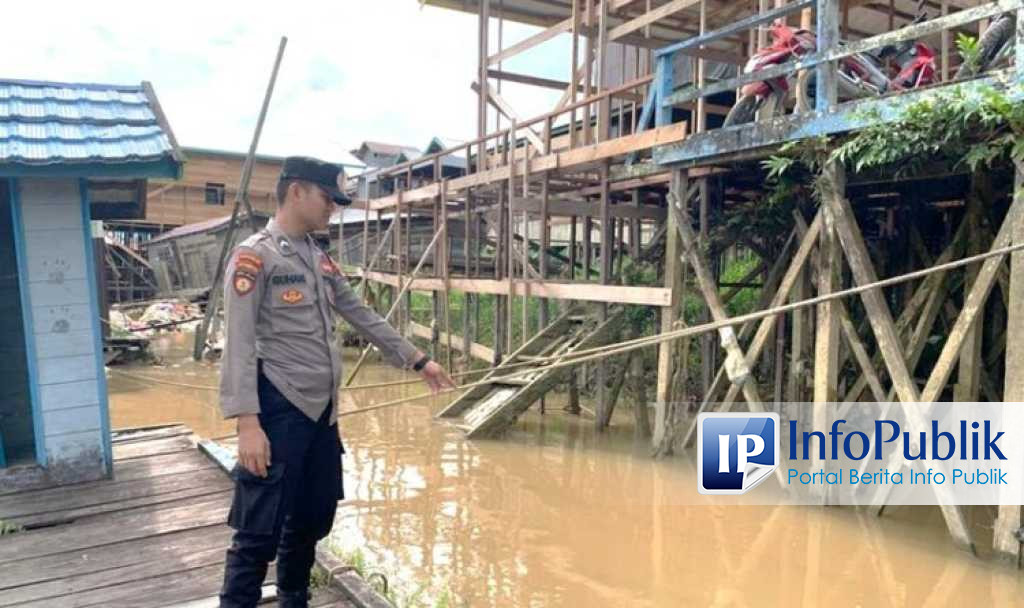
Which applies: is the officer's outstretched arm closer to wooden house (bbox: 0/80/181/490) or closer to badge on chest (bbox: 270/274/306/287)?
badge on chest (bbox: 270/274/306/287)

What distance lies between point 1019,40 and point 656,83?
297 cm

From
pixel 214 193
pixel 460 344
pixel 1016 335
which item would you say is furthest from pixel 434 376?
pixel 214 193

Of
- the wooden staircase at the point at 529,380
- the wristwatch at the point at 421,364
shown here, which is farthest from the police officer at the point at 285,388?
the wooden staircase at the point at 529,380

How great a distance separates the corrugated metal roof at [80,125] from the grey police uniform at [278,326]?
173cm

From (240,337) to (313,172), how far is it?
614 mm

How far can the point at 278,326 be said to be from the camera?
2420 millimetres

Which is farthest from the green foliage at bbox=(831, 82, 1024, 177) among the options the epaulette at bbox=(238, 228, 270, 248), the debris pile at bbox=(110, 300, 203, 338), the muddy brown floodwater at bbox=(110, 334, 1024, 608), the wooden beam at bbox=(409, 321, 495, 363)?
the debris pile at bbox=(110, 300, 203, 338)

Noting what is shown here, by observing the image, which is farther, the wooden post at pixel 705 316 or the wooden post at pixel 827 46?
the wooden post at pixel 705 316

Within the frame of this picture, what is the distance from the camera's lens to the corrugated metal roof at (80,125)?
361 cm

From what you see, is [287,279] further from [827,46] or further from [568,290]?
[568,290]

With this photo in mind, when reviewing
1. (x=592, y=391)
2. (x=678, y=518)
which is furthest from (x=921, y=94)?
(x=592, y=391)

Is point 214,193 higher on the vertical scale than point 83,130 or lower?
higher

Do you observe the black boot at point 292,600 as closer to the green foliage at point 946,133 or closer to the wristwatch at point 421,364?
the wristwatch at point 421,364

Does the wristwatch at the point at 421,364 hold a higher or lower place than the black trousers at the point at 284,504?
higher
